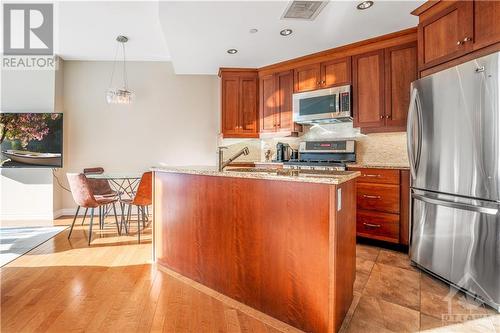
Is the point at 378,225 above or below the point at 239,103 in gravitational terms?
below

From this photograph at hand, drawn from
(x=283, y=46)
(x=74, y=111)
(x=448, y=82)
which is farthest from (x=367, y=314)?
(x=74, y=111)

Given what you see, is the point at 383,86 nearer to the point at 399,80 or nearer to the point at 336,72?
the point at 399,80

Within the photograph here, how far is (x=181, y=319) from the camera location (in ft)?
5.87

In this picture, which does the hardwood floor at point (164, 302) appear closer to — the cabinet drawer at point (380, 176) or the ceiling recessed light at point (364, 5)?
the cabinet drawer at point (380, 176)

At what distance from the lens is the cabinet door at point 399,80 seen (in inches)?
122

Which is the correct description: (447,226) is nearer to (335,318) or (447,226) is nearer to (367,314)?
(367,314)

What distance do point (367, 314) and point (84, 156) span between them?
16.4 ft

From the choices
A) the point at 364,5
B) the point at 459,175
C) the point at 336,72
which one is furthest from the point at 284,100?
the point at 459,175

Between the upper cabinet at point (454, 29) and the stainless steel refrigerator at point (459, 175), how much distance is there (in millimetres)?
235

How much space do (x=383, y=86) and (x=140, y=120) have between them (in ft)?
13.2

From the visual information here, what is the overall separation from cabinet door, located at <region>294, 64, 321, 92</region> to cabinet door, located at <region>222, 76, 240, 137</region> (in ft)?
3.40

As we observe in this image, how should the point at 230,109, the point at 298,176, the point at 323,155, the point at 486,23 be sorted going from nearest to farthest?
the point at 298,176 → the point at 486,23 → the point at 323,155 → the point at 230,109

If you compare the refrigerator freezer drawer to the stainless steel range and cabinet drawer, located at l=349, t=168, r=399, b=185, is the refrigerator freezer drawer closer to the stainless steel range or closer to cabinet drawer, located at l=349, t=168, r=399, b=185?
cabinet drawer, located at l=349, t=168, r=399, b=185

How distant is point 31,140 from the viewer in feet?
14.9
